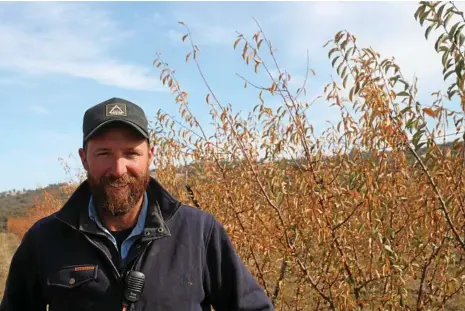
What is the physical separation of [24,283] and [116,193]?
19.5 inches

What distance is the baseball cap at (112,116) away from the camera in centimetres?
187

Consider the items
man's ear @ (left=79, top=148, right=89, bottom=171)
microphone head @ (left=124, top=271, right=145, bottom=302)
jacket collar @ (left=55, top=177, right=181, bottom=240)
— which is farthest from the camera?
man's ear @ (left=79, top=148, right=89, bottom=171)

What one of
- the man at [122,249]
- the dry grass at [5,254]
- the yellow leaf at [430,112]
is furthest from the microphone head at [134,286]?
the dry grass at [5,254]

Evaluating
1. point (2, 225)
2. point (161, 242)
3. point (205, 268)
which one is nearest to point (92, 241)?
point (161, 242)

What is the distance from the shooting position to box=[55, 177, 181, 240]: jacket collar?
185 centimetres

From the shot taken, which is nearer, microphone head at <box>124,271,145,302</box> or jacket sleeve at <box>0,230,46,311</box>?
microphone head at <box>124,271,145,302</box>

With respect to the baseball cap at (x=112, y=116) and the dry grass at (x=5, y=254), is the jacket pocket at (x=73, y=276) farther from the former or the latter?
the dry grass at (x=5, y=254)

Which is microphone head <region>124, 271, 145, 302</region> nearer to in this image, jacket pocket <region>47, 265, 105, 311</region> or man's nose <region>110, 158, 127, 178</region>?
jacket pocket <region>47, 265, 105, 311</region>

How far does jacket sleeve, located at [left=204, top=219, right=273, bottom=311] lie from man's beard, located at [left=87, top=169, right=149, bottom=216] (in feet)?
1.11

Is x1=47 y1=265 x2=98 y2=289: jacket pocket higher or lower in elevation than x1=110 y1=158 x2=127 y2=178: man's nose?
lower

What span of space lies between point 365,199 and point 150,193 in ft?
4.19

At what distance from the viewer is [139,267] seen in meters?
1.80

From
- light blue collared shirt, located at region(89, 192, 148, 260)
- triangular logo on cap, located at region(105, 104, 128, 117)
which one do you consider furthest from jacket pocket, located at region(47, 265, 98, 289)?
triangular logo on cap, located at region(105, 104, 128, 117)

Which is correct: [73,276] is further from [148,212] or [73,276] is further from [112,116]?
[112,116]
